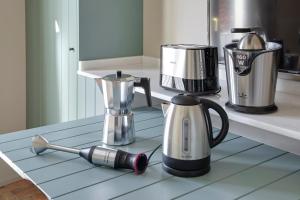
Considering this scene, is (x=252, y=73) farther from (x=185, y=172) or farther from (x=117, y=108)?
(x=117, y=108)

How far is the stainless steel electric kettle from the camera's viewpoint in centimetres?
123

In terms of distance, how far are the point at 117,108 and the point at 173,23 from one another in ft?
2.80

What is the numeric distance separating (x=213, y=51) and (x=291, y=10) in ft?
1.05

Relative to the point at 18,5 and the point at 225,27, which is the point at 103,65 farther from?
the point at 18,5

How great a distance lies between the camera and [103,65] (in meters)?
2.30

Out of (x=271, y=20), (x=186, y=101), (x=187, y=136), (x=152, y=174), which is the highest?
(x=271, y=20)

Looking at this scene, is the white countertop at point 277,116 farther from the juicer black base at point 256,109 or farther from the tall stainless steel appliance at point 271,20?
the tall stainless steel appliance at point 271,20

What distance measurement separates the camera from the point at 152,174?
126 centimetres

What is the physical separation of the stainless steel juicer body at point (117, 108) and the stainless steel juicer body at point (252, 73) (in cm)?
37

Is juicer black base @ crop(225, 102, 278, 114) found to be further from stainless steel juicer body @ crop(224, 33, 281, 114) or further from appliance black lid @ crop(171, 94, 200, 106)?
appliance black lid @ crop(171, 94, 200, 106)

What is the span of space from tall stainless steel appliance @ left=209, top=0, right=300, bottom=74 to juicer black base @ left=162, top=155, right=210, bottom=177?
585 millimetres

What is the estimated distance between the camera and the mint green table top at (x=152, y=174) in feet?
3.73

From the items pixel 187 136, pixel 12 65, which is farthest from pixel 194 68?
pixel 12 65

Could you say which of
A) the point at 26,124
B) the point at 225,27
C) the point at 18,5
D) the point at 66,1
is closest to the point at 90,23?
the point at 66,1
